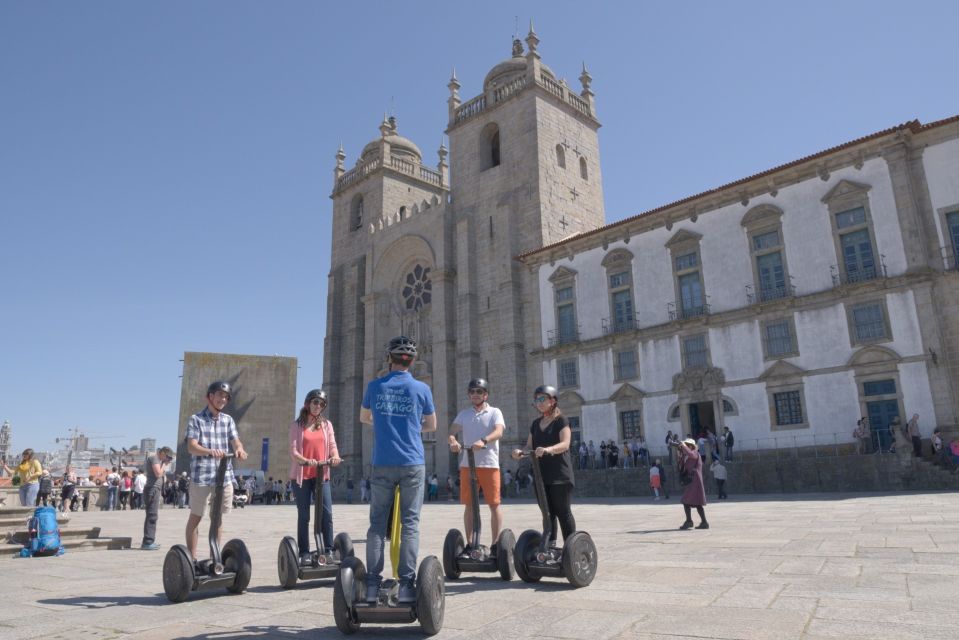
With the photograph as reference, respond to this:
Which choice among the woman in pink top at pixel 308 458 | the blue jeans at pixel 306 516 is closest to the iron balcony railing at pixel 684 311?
the woman in pink top at pixel 308 458

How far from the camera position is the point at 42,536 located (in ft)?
29.9

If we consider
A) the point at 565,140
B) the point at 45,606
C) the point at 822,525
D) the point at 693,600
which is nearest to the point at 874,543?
the point at 822,525

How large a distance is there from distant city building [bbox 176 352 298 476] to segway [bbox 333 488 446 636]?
136ft

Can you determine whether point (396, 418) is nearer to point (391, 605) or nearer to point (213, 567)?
point (391, 605)

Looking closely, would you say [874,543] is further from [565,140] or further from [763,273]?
[565,140]

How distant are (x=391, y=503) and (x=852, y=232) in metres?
22.7

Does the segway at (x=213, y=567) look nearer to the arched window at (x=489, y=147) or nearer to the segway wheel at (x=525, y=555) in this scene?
the segway wheel at (x=525, y=555)

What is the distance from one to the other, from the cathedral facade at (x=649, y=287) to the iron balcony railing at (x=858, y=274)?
0.20ft

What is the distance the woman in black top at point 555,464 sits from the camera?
586cm

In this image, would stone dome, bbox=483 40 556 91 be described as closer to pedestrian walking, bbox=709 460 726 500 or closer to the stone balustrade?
the stone balustrade

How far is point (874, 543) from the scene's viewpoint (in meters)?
7.37

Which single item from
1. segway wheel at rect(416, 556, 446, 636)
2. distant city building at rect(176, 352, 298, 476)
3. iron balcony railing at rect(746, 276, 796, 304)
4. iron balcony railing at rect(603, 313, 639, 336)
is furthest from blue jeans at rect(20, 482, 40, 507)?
distant city building at rect(176, 352, 298, 476)

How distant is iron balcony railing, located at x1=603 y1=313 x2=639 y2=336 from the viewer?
27281 millimetres

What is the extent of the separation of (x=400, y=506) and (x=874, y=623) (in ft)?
9.99
